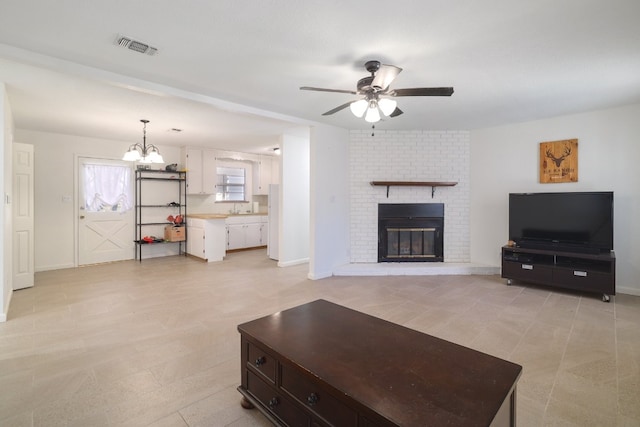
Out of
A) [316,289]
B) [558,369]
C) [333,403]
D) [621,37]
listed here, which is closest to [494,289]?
[558,369]

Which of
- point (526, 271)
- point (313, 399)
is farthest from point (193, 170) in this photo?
point (526, 271)

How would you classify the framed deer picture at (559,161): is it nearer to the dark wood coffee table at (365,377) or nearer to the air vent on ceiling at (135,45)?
the dark wood coffee table at (365,377)

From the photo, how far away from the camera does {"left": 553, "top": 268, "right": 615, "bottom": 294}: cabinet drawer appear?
12.2 ft

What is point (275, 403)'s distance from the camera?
1640 millimetres

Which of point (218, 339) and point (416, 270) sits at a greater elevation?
point (416, 270)

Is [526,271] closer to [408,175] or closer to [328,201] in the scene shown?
[408,175]

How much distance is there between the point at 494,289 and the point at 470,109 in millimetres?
2503

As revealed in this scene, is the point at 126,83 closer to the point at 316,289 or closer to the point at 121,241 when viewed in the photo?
the point at 316,289

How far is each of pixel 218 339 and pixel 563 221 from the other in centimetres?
460

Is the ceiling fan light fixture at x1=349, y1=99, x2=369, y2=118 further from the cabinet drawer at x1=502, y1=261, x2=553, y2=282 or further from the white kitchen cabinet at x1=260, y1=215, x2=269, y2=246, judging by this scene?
the white kitchen cabinet at x1=260, y1=215, x2=269, y2=246

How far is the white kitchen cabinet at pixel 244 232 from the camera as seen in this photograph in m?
7.27

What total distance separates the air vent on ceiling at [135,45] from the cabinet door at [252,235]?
17.4 feet

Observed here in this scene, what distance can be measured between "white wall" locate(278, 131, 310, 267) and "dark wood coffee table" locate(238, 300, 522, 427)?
12.6 feet

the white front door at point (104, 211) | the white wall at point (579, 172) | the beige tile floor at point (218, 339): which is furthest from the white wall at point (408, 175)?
the white front door at point (104, 211)
